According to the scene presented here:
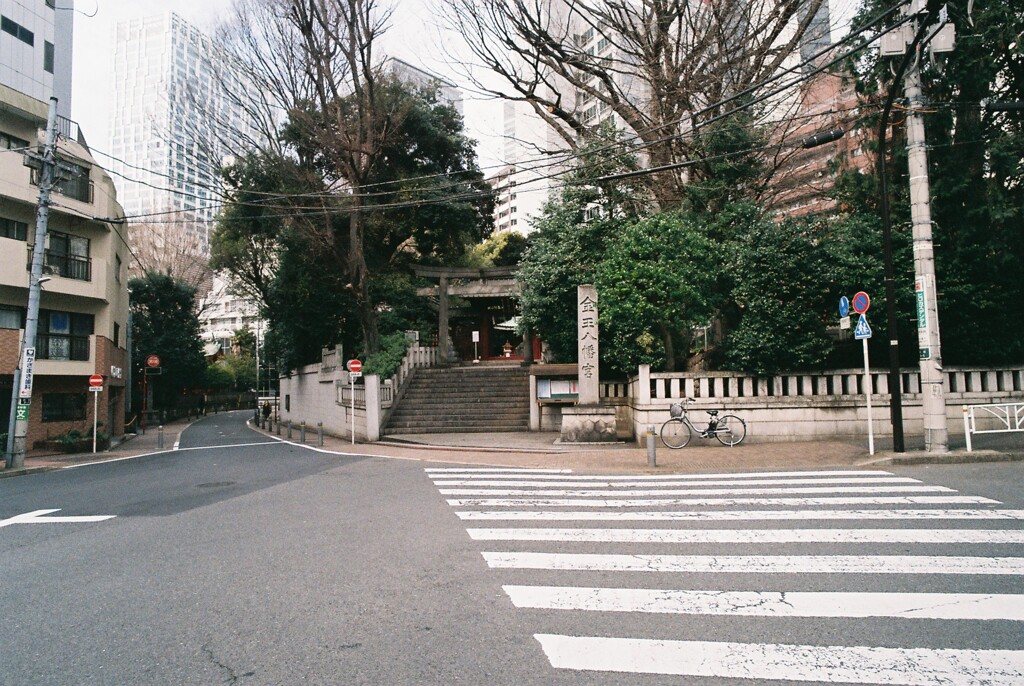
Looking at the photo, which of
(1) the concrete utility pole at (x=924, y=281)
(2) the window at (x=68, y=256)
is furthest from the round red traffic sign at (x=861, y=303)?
(2) the window at (x=68, y=256)

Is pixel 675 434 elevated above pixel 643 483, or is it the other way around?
pixel 675 434

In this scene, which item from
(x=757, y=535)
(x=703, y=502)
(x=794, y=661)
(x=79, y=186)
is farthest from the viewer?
(x=79, y=186)

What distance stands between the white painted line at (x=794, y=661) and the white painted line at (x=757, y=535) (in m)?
2.47

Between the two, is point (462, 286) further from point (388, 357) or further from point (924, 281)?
point (924, 281)

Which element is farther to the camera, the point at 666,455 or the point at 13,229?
the point at 13,229

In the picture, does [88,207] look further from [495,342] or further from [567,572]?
[567,572]

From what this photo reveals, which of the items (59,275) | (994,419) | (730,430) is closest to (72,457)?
(59,275)

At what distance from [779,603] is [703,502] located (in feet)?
12.2

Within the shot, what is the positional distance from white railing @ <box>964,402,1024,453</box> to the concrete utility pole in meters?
0.40

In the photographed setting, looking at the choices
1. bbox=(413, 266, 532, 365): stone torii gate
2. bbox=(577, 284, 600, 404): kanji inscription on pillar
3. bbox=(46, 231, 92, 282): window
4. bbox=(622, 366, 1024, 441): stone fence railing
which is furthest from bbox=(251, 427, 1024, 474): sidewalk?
bbox=(46, 231, 92, 282): window

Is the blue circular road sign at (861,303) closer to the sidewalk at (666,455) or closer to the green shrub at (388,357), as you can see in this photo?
the sidewalk at (666,455)

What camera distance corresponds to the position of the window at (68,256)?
2288 centimetres

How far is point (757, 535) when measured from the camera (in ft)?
21.4

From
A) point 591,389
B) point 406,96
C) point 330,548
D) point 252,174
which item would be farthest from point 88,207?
point 330,548
